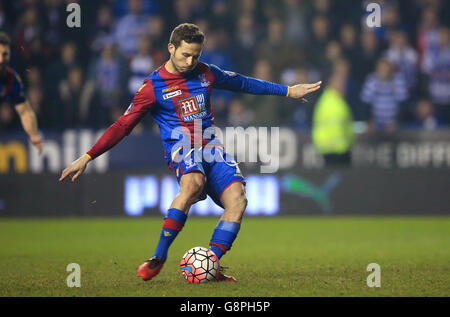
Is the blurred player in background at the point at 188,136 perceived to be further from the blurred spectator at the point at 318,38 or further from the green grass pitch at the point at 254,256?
the blurred spectator at the point at 318,38

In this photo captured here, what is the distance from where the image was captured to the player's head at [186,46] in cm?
574

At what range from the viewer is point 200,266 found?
5.68m

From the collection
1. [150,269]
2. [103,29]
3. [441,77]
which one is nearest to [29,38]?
[103,29]

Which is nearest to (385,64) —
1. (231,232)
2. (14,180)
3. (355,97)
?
(355,97)

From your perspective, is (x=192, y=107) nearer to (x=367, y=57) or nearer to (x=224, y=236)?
(x=224, y=236)

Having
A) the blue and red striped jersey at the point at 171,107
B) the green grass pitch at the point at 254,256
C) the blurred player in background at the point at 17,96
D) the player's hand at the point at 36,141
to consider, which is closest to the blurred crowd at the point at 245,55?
the green grass pitch at the point at 254,256

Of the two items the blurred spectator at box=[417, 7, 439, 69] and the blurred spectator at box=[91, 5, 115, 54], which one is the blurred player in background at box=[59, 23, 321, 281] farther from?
the blurred spectator at box=[417, 7, 439, 69]

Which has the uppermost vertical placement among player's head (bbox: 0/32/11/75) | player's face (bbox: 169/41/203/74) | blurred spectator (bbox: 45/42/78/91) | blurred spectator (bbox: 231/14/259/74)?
blurred spectator (bbox: 231/14/259/74)

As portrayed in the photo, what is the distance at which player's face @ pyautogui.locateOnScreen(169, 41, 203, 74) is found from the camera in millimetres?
5755

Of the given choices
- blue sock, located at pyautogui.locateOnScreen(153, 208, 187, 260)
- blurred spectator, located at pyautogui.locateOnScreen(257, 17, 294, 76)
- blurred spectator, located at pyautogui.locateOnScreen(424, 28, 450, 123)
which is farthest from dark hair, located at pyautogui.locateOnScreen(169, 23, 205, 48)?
blurred spectator, located at pyautogui.locateOnScreen(424, 28, 450, 123)

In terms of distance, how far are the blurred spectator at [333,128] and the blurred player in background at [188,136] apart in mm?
6438

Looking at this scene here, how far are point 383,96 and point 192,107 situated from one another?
25.9 feet

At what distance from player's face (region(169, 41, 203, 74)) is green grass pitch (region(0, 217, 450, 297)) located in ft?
5.18

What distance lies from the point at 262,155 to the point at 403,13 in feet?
15.5
